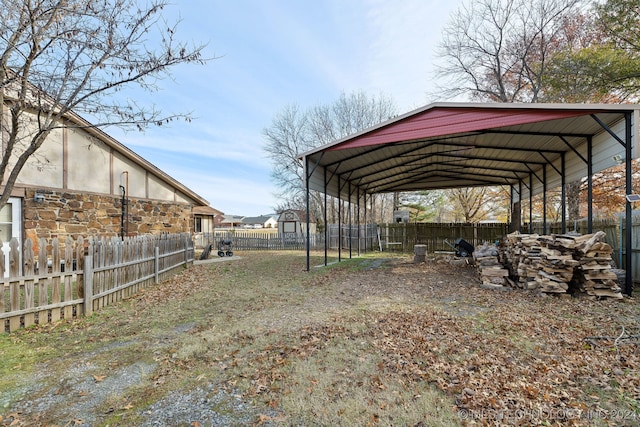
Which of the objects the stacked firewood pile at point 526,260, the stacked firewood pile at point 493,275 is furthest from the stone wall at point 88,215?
the stacked firewood pile at point 526,260

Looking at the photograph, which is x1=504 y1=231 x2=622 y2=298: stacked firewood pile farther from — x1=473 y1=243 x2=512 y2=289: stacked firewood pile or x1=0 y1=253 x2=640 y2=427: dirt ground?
x1=0 y1=253 x2=640 y2=427: dirt ground

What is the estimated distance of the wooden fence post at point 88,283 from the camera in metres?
4.86

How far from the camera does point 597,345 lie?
11.8ft

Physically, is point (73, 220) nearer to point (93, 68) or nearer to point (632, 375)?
point (93, 68)

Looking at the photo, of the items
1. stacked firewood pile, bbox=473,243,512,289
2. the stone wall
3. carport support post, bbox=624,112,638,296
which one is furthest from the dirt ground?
the stone wall

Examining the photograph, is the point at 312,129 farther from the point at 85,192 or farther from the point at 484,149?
the point at 85,192

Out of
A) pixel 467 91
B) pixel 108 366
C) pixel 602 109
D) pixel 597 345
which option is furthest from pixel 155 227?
pixel 467 91

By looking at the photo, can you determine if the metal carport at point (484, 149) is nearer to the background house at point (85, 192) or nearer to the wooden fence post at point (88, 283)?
the wooden fence post at point (88, 283)

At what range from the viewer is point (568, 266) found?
19.7 feet

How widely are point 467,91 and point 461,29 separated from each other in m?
3.54

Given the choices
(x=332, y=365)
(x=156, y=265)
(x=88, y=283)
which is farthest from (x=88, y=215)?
(x=332, y=365)

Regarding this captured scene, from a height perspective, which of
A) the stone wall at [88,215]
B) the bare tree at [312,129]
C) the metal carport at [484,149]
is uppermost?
the bare tree at [312,129]

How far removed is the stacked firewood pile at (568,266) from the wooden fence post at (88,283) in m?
8.77

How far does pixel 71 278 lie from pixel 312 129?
82.9 feet
